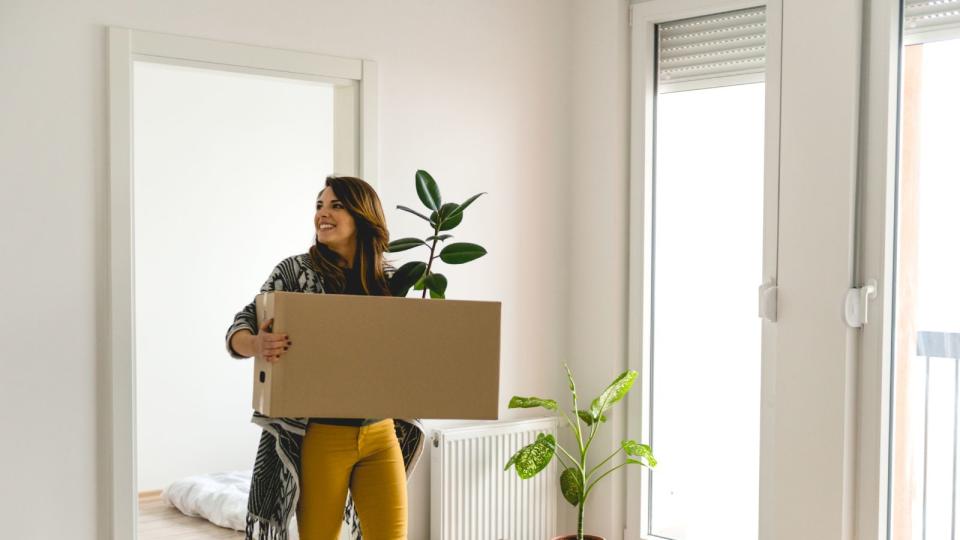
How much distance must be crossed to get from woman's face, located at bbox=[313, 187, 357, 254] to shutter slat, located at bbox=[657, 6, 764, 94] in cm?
165

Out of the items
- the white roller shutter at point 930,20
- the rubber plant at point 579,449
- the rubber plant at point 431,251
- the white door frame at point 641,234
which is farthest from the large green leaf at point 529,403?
the white roller shutter at point 930,20

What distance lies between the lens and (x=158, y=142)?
5.01m

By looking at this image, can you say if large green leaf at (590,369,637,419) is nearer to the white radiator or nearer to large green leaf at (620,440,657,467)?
large green leaf at (620,440,657,467)

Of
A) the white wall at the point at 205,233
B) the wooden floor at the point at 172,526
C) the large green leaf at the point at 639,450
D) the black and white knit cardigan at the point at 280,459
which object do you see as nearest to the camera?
the black and white knit cardigan at the point at 280,459

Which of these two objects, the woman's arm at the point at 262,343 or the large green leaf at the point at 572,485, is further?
the large green leaf at the point at 572,485

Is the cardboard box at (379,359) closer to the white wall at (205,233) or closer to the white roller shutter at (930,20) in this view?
the white roller shutter at (930,20)

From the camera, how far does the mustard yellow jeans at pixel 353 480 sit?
2414 millimetres

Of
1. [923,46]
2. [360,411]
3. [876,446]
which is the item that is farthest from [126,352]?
[923,46]

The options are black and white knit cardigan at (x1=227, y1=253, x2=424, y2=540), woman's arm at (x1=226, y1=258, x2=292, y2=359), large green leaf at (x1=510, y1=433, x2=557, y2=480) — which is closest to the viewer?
woman's arm at (x1=226, y1=258, x2=292, y2=359)

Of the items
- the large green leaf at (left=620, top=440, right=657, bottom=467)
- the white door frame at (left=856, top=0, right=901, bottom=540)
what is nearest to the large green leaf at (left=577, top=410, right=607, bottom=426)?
the large green leaf at (left=620, top=440, right=657, bottom=467)

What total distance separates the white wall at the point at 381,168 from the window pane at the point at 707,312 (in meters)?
0.23

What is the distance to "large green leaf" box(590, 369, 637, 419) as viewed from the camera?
3471mm

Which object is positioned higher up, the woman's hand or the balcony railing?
the woman's hand

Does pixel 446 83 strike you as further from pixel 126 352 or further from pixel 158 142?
pixel 158 142
